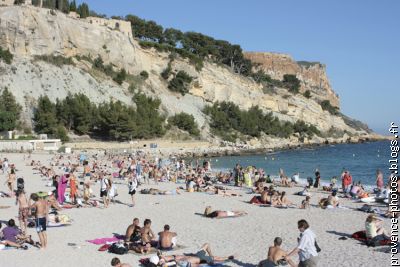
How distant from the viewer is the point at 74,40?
2576 inches

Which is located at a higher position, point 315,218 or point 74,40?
point 74,40

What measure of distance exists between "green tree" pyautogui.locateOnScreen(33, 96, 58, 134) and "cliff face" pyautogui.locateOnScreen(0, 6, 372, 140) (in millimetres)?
1634

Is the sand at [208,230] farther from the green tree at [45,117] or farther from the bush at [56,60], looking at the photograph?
the bush at [56,60]

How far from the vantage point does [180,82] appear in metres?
73.1

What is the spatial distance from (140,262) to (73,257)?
1.64 metres

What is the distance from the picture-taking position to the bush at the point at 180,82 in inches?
2872

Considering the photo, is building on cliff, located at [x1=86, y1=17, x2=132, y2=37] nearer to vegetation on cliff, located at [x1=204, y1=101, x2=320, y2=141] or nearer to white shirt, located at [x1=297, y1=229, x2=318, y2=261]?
vegetation on cliff, located at [x1=204, y1=101, x2=320, y2=141]

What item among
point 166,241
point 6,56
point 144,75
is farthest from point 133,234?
point 144,75

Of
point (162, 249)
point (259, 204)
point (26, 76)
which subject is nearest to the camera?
point (162, 249)

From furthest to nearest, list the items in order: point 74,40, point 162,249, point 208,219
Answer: point 74,40, point 208,219, point 162,249

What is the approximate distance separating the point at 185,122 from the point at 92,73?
47.4 ft

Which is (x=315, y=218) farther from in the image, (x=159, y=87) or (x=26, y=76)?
(x=159, y=87)

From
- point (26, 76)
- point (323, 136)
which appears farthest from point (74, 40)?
point (323, 136)

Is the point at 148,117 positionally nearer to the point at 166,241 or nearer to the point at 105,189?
the point at 105,189
